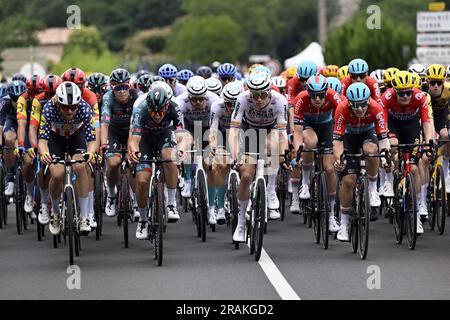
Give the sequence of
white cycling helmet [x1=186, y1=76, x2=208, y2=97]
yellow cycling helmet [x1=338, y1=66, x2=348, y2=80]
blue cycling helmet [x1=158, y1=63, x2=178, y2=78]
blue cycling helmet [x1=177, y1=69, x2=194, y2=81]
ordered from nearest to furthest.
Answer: white cycling helmet [x1=186, y1=76, x2=208, y2=97] → blue cycling helmet [x1=158, y1=63, x2=178, y2=78] → yellow cycling helmet [x1=338, y1=66, x2=348, y2=80] → blue cycling helmet [x1=177, y1=69, x2=194, y2=81]

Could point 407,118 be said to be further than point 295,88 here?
No

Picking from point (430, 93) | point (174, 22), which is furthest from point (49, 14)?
point (430, 93)

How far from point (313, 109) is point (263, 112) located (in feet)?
5.80

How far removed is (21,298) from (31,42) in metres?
143

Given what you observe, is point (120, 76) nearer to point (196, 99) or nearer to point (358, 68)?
point (196, 99)

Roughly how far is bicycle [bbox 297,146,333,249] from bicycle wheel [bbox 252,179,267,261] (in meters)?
1.12

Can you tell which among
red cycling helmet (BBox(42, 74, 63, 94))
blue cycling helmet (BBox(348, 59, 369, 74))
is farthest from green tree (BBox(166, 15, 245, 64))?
red cycling helmet (BBox(42, 74, 63, 94))

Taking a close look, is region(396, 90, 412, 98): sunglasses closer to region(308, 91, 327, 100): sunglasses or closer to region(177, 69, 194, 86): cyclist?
region(308, 91, 327, 100): sunglasses

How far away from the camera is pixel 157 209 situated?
13.4 m

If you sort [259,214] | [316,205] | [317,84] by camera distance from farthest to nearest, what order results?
1. [316,205]
2. [317,84]
3. [259,214]

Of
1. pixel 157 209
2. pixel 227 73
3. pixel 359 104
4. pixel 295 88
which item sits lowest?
pixel 157 209

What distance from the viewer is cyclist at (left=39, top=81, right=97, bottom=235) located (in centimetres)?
1402

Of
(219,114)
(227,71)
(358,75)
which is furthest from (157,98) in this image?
(227,71)
